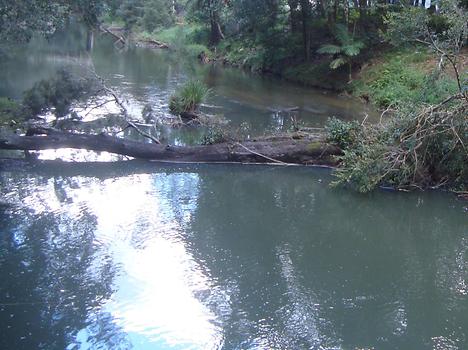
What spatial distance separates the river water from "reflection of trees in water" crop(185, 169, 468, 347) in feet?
0.08

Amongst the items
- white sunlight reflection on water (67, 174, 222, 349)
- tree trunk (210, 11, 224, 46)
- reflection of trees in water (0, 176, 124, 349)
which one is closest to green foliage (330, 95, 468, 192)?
white sunlight reflection on water (67, 174, 222, 349)

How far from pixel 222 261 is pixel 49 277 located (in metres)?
2.28

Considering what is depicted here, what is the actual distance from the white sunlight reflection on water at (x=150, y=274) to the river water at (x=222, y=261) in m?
0.02

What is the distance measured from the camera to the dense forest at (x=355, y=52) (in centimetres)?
1066

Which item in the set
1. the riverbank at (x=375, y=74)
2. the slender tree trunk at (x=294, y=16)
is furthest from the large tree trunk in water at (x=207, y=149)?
the slender tree trunk at (x=294, y=16)

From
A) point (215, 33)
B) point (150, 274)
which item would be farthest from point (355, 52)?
point (215, 33)

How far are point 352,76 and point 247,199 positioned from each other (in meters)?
13.8

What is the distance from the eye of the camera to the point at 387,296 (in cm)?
712

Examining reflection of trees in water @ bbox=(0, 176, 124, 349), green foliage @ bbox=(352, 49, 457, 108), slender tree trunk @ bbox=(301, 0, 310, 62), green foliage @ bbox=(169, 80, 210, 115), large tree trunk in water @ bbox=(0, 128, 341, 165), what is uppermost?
slender tree trunk @ bbox=(301, 0, 310, 62)

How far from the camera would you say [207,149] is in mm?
12297

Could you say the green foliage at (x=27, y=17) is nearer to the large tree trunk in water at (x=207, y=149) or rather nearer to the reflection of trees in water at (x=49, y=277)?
the large tree trunk in water at (x=207, y=149)

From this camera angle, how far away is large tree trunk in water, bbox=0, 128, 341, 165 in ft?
39.6

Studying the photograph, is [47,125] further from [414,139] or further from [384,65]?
[384,65]

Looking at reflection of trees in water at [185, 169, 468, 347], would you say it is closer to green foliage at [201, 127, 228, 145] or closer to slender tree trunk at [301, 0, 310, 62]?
green foliage at [201, 127, 228, 145]
